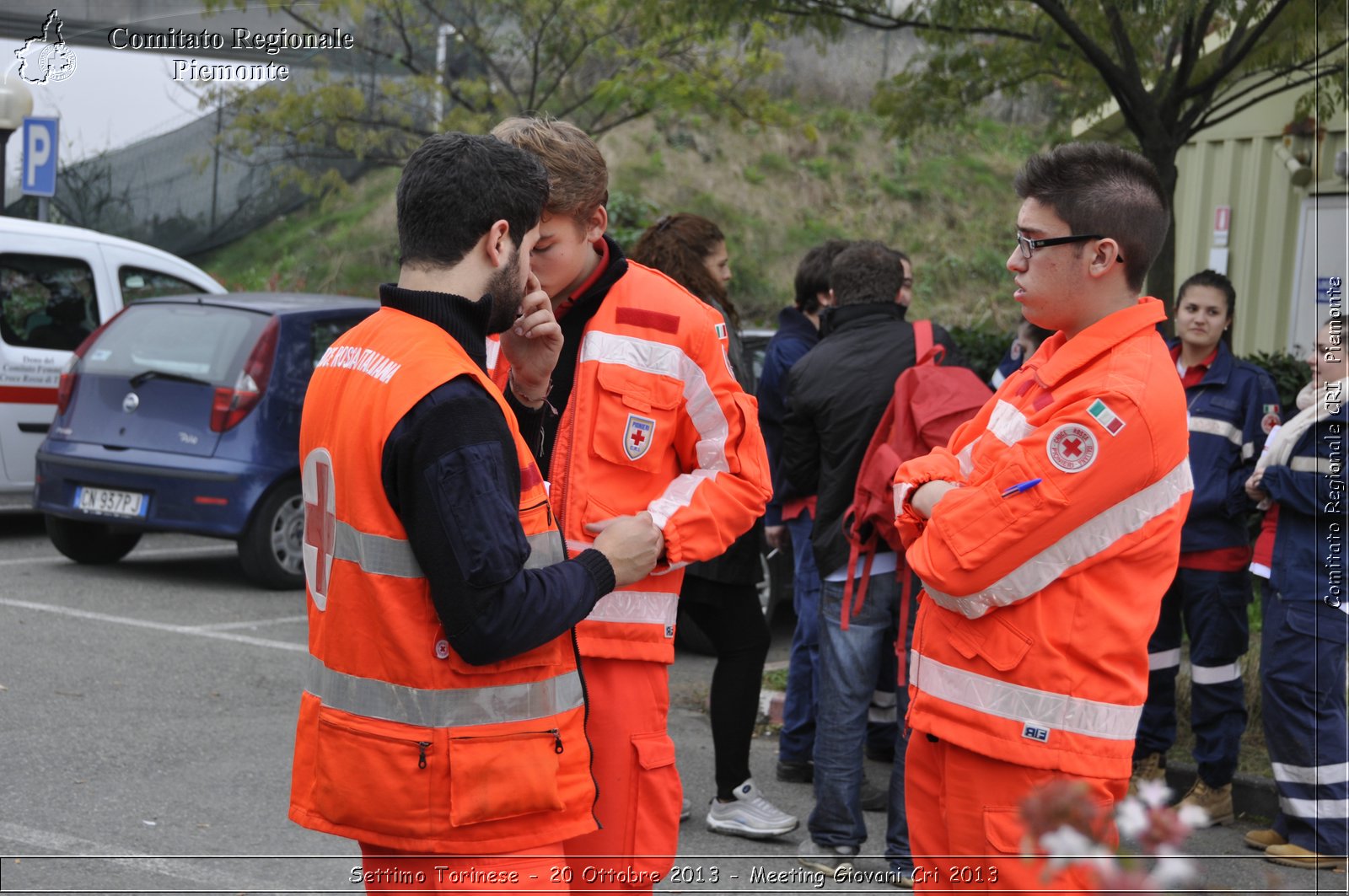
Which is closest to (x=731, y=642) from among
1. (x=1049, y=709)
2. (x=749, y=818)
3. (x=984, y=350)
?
(x=749, y=818)

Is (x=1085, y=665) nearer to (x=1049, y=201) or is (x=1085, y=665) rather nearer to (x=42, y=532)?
(x=1049, y=201)

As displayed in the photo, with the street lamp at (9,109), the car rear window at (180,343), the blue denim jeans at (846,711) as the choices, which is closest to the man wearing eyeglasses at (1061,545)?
the blue denim jeans at (846,711)

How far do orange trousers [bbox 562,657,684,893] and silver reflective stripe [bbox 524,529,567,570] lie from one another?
72 cm

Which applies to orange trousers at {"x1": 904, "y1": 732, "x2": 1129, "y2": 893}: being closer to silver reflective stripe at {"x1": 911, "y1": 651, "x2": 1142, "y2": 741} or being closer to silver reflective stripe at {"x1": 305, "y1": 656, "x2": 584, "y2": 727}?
silver reflective stripe at {"x1": 911, "y1": 651, "x2": 1142, "y2": 741}

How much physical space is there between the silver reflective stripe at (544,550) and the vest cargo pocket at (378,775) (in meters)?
0.34

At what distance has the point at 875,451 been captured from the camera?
Result: 4.83 m

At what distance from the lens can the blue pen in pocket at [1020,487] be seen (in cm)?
261

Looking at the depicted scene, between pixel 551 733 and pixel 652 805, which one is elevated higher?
pixel 551 733

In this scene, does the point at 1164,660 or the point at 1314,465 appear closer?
the point at 1314,465

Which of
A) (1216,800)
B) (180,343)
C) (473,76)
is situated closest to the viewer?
(1216,800)

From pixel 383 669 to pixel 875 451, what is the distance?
9.29ft

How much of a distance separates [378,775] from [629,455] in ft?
3.61

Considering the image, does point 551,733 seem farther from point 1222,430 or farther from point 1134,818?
point 1222,430

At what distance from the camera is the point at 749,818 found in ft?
17.3
